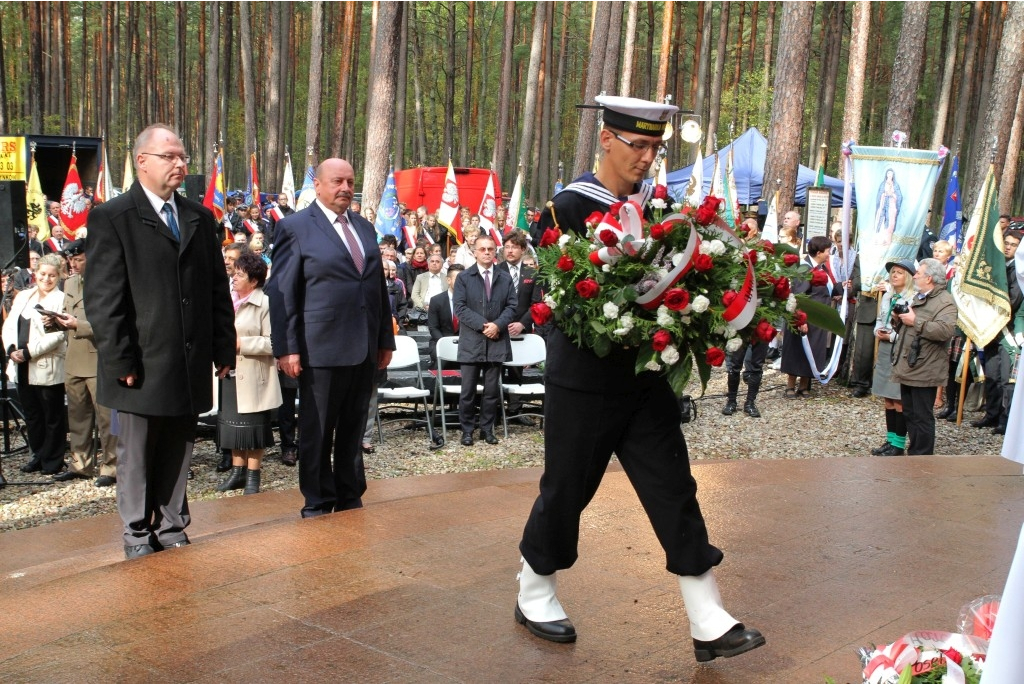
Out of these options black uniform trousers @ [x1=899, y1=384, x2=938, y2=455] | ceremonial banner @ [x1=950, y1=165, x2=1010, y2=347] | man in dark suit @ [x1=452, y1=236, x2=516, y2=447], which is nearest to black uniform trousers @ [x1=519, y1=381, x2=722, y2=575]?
black uniform trousers @ [x1=899, y1=384, x2=938, y2=455]

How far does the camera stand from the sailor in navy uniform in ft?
11.7

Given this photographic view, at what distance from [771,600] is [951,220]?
41.4 feet

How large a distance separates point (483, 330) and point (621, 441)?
6307mm

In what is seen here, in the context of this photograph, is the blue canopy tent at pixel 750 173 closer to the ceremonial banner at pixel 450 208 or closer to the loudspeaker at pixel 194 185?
the ceremonial banner at pixel 450 208

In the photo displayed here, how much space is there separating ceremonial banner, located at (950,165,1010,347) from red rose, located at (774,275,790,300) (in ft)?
26.4

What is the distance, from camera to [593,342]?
345 cm

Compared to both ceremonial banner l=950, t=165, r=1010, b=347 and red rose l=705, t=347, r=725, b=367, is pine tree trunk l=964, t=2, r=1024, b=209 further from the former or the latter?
red rose l=705, t=347, r=725, b=367

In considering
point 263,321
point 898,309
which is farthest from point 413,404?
point 898,309

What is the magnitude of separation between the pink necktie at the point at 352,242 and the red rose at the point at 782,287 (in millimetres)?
2961

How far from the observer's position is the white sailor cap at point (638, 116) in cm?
360

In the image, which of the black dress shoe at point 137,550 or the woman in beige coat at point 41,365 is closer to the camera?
the black dress shoe at point 137,550

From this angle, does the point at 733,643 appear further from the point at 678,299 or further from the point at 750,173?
the point at 750,173

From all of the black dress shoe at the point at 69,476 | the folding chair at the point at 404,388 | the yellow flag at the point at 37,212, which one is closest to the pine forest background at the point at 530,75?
the yellow flag at the point at 37,212

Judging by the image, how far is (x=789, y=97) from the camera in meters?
15.8
